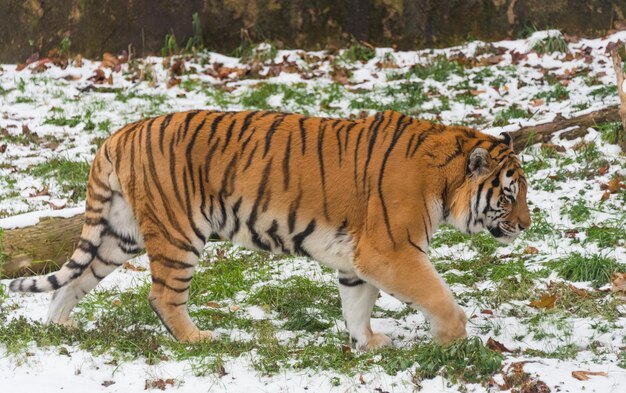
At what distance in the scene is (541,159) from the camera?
28.2ft

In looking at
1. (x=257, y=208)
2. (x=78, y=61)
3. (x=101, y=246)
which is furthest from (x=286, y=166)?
(x=78, y=61)

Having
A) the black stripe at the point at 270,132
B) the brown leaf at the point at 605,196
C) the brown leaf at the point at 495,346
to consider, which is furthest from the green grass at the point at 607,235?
the black stripe at the point at 270,132

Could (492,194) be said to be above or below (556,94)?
above

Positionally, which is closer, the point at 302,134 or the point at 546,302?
the point at 302,134

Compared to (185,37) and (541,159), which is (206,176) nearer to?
(541,159)

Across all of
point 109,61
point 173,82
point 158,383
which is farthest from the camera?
point 109,61

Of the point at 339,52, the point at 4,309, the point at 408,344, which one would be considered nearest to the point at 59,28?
the point at 339,52

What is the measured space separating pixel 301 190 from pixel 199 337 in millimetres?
1033

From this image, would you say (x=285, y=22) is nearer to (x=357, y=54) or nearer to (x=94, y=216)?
(x=357, y=54)

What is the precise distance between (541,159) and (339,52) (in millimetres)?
4724

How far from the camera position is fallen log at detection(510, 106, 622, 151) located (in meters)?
8.84

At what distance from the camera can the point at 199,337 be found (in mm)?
5645

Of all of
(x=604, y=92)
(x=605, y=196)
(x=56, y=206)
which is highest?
(x=604, y=92)

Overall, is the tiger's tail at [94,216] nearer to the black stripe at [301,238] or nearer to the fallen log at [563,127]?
the black stripe at [301,238]
